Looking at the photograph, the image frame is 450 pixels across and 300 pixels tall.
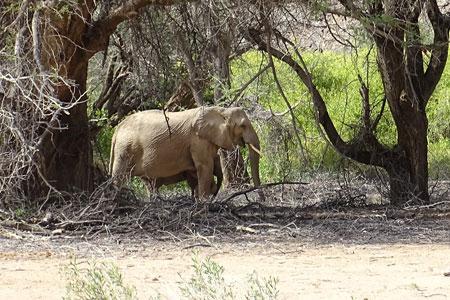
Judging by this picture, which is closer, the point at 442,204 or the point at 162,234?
the point at 162,234

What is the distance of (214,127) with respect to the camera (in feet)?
53.8

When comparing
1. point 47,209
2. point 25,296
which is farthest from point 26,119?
point 25,296

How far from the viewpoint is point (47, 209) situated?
444 inches

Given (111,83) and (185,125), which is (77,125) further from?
(111,83)

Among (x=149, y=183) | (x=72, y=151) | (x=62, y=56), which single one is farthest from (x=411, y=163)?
(x=62, y=56)

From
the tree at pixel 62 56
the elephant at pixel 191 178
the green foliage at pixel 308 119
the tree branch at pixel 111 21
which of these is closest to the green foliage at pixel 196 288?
the tree at pixel 62 56

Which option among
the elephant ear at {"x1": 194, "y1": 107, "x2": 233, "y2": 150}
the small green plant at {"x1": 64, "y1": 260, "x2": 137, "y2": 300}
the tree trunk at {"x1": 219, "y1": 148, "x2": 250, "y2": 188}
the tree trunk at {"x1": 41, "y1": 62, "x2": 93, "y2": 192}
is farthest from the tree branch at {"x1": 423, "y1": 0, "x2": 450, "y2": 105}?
the small green plant at {"x1": 64, "y1": 260, "x2": 137, "y2": 300}

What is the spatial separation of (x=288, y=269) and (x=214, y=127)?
784 centimetres

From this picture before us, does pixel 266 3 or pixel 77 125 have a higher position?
pixel 266 3

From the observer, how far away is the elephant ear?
1631cm

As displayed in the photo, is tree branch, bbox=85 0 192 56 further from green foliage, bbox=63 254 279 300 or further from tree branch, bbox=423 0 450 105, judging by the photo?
green foliage, bbox=63 254 279 300

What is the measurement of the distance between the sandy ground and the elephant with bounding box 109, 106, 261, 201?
6.16 meters

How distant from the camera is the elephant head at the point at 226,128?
16.3 meters

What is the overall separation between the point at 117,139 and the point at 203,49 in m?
4.99
